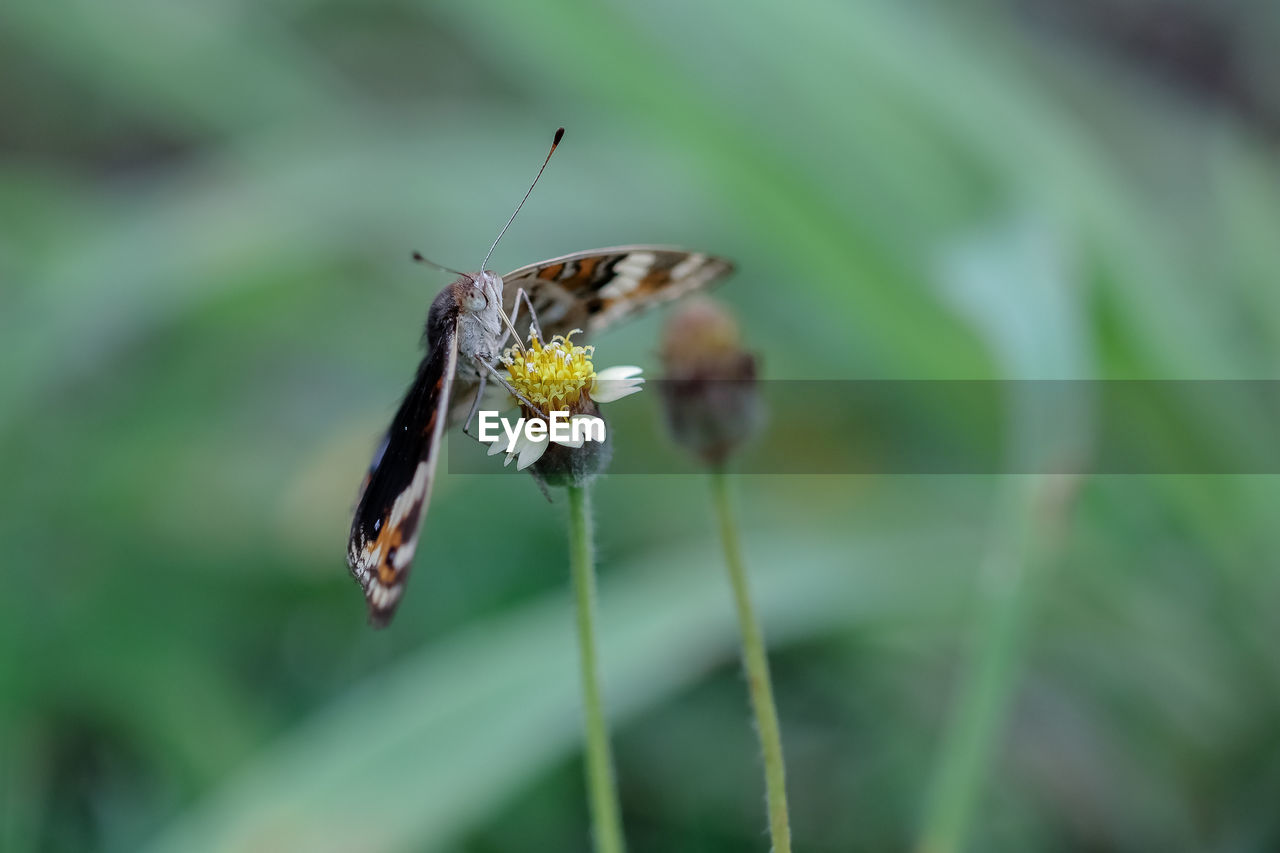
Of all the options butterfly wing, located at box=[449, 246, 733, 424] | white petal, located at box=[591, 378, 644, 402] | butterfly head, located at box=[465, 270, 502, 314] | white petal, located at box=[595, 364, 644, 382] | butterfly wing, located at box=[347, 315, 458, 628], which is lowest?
butterfly wing, located at box=[347, 315, 458, 628]

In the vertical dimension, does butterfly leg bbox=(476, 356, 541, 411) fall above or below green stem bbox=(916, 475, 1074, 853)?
above

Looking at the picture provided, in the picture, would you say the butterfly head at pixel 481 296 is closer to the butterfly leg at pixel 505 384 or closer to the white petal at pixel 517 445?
the butterfly leg at pixel 505 384

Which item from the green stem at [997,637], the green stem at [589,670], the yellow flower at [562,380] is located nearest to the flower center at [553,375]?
the yellow flower at [562,380]

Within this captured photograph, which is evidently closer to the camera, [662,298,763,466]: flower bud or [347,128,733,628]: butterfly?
[347,128,733,628]: butterfly

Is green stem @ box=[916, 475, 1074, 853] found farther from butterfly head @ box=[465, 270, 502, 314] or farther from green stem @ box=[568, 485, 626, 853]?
butterfly head @ box=[465, 270, 502, 314]

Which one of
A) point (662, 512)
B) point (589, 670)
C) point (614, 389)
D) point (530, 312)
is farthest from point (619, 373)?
point (662, 512)

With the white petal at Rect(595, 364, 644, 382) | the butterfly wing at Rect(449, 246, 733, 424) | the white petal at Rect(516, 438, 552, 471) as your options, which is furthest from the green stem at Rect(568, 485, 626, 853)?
the butterfly wing at Rect(449, 246, 733, 424)

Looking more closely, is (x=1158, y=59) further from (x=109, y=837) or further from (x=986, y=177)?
(x=109, y=837)
